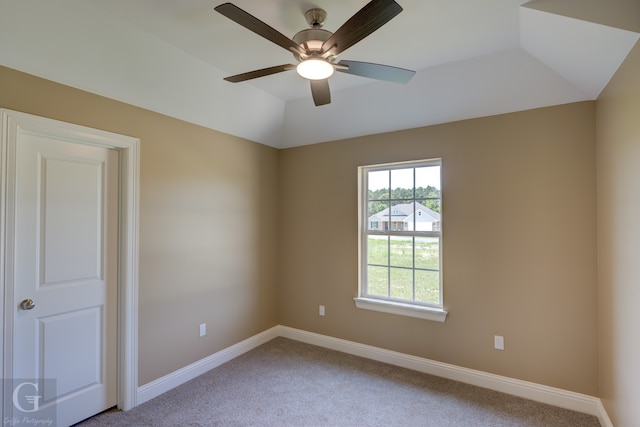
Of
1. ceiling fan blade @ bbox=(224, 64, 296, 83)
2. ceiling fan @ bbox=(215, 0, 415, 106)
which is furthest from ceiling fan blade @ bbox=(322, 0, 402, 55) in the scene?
ceiling fan blade @ bbox=(224, 64, 296, 83)

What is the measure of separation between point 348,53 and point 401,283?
2213 millimetres

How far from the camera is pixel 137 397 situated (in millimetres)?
2447

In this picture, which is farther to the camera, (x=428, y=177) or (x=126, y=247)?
(x=428, y=177)

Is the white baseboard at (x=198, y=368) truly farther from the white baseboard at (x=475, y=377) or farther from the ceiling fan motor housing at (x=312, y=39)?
the ceiling fan motor housing at (x=312, y=39)

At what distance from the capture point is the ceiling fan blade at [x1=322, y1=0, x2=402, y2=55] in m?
1.36

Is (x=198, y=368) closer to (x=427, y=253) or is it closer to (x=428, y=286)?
(x=428, y=286)

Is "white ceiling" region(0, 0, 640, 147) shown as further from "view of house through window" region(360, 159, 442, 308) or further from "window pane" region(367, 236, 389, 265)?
"window pane" region(367, 236, 389, 265)

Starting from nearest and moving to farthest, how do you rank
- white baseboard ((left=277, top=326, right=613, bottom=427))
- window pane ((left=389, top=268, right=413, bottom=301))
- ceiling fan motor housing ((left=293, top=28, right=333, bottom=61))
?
ceiling fan motor housing ((left=293, top=28, right=333, bottom=61)), white baseboard ((left=277, top=326, right=613, bottom=427)), window pane ((left=389, top=268, right=413, bottom=301))

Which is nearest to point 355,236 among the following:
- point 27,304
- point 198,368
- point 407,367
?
point 407,367

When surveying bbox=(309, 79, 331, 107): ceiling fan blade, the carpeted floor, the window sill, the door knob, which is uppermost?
bbox=(309, 79, 331, 107): ceiling fan blade

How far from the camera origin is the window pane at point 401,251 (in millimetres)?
3209

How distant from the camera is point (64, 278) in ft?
7.08

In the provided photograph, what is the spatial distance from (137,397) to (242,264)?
146 cm

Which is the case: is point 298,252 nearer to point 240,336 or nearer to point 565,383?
point 240,336
